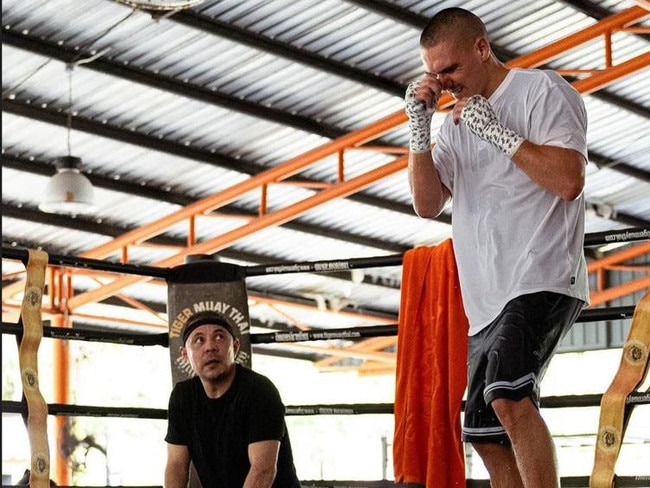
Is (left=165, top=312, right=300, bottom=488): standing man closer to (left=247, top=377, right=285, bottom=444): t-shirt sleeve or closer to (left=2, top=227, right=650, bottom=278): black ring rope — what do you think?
(left=247, top=377, right=285, bottom=444): t-shirt sleeve

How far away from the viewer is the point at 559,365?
20.1m

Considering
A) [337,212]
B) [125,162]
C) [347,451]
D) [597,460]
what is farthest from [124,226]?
[597,460]

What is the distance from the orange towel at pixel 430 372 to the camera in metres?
3.83

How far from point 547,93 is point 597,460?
1.20m

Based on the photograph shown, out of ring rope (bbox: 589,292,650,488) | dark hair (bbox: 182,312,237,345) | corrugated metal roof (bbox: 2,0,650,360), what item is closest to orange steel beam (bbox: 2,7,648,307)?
corrugated metal roof (bbox: 2,0,650,360)

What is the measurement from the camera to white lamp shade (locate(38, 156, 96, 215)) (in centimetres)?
1062

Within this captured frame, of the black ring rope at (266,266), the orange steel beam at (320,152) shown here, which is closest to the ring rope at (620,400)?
the black ring rope at (266,266)

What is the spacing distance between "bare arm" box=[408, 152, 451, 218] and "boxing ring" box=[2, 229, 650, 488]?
87 cm

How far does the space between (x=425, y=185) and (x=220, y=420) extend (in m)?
1.39

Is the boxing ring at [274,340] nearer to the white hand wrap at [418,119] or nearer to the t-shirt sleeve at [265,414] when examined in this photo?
the t-shirt sleeve at [265,414]

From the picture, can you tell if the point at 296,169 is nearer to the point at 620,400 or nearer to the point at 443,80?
the point at 620,400

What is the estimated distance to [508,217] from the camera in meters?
2.87

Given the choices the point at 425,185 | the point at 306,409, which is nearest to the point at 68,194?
the point at 306,409

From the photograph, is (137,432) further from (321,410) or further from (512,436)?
(512,436)
